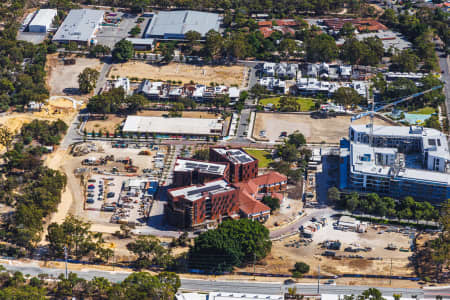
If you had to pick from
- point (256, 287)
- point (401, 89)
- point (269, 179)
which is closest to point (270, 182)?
point (269, 179)

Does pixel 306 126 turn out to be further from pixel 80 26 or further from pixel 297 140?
pixel 80 26

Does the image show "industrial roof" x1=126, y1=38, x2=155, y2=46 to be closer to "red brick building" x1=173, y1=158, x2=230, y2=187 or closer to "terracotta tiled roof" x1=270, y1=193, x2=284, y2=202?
"red brick building" x1=173, y1=158, x2=230, y2=187

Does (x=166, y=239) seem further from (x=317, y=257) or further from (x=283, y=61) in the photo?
(x=283, y=61)

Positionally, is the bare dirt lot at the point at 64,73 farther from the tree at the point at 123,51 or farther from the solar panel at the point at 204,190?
the solar panel at the point at 204,190

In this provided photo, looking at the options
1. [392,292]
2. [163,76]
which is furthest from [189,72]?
[392,292]

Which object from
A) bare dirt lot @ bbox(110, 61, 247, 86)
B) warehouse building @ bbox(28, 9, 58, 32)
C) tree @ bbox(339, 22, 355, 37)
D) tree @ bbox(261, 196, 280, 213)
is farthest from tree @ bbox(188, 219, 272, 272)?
warehouse building @ bbox(28, 9, 58, 32)

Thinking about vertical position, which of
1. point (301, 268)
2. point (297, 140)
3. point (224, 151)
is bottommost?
point (301, 268)

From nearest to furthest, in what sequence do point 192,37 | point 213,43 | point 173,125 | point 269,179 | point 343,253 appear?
1. point 343,253
2. point 269,179
3. point 173,125
4. point 213,43
5. point 192,37
